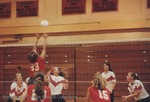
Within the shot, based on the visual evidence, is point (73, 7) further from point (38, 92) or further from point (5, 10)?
point (38, 92)

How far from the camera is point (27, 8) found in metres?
16.0

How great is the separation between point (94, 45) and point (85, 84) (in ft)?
5.83

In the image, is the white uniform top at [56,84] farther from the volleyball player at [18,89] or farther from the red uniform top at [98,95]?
the red uniform top at [98,95]

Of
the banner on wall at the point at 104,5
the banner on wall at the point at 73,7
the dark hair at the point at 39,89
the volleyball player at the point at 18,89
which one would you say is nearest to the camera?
Result: the dark hair at the point at 39,89

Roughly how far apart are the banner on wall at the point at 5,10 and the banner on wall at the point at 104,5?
14.1 ft

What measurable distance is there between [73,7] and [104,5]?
146 cm

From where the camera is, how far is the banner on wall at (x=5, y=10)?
1642cm

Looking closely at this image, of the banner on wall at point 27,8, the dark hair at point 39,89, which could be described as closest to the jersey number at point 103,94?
the dark hair at point 39,89

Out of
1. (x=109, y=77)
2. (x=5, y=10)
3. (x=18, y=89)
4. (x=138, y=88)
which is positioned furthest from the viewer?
(x=5, y=10)

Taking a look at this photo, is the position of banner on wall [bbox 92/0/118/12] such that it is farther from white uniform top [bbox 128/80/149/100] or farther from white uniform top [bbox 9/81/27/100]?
white uniform top [bbox 9/81/27/100]

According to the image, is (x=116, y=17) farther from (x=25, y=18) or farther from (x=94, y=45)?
(x=25, y=18)

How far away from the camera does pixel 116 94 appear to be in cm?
1437

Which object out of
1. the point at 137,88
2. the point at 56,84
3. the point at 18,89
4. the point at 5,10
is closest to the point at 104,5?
the point at 5,10

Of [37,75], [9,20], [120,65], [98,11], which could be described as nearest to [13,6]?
[9,20]
